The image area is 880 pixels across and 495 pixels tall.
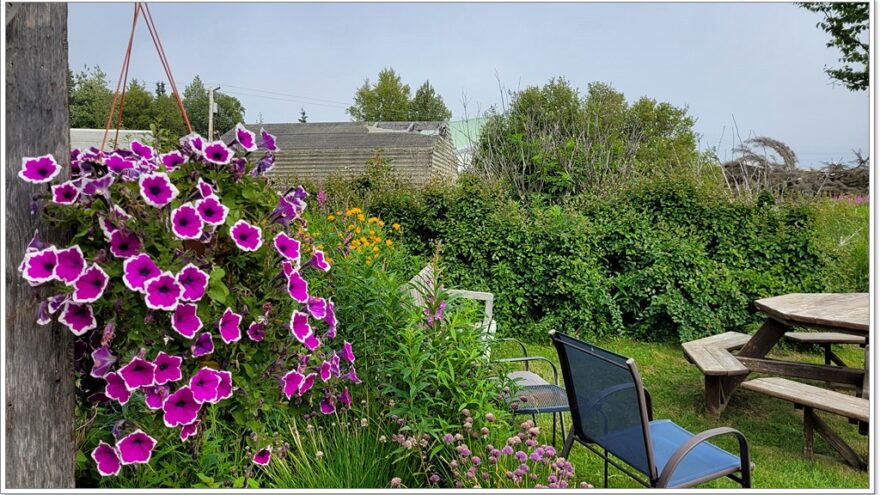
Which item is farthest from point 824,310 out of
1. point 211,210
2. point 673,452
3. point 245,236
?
point 211,210

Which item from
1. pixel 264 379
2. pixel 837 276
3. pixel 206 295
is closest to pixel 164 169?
pixel 206 295

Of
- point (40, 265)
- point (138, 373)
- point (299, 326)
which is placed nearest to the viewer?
point (40, 265)

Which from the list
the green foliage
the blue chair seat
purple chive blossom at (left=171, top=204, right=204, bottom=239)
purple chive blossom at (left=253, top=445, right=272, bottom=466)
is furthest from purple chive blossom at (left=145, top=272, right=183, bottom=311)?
the green foliage

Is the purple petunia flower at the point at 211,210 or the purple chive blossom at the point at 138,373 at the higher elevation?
the purple petunia flower at the point at 211,210

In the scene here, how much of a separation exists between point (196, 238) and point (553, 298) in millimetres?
5180

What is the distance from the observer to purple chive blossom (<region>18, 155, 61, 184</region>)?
1763mm

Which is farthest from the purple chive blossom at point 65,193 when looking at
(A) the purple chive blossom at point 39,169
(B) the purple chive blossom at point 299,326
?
(B) the purple chive blossom at point 299,326

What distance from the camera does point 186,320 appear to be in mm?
1824

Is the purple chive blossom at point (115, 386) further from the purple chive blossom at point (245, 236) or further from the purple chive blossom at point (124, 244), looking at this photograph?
the purple chive blossom at point (245, 236)

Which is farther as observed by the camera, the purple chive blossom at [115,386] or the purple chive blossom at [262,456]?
the purple chive blossom at [262,456]

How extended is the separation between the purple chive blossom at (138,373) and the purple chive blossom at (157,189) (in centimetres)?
48

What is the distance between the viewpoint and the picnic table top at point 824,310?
4.07m

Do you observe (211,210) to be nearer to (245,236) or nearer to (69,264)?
(245,236)

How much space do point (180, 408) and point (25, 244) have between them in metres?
0.68
